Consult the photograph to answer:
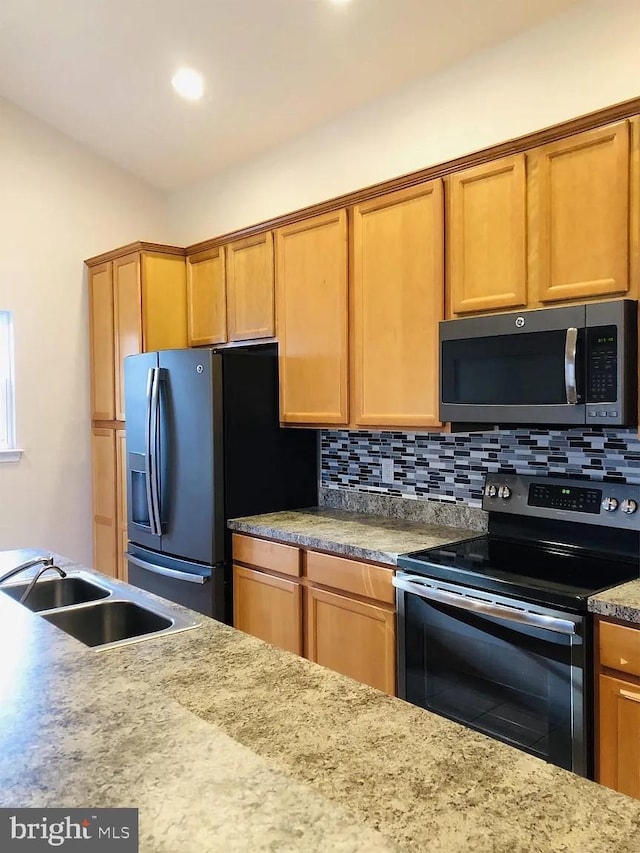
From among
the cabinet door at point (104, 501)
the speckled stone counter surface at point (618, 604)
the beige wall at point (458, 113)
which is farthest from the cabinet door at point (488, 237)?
the cabinet door at point (104, 501)

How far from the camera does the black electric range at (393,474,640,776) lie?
78.0 inches

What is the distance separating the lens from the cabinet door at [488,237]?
240 centimetres

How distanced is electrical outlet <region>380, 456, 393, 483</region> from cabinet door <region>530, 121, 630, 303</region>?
48.0 inches

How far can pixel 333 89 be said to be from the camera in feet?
11.1

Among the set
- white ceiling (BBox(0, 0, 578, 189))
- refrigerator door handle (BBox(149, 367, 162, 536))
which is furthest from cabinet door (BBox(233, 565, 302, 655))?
white ceiling (BBox(0, 0, 578, 189))

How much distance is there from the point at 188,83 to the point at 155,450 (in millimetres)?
1855

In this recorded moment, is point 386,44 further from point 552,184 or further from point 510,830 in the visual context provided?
point 510,830

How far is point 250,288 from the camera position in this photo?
3576mm

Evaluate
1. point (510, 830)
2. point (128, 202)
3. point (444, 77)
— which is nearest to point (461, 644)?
point (510, 830)

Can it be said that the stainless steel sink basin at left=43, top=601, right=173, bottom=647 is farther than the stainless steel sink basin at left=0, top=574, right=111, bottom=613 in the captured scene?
No

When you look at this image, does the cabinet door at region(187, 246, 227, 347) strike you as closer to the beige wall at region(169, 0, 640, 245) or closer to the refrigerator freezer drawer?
the beige wall at region(169, 0, 640, 245)

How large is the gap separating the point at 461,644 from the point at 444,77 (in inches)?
93.4

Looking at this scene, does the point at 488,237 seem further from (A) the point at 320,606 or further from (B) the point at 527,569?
(A) the point at 320,606

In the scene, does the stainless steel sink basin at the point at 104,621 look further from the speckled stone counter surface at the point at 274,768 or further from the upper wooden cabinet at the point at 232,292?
the upper wooden cabinet at the point at 232,292
